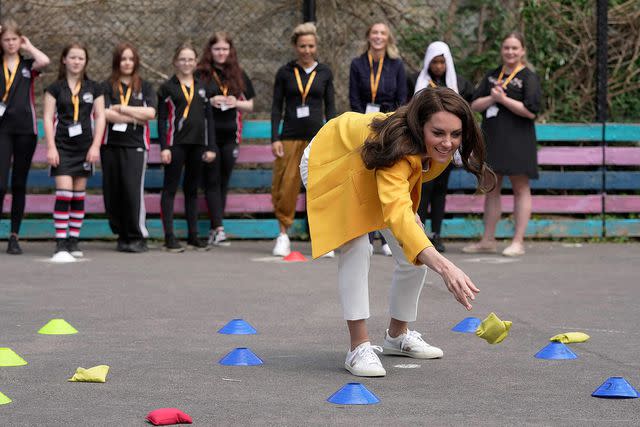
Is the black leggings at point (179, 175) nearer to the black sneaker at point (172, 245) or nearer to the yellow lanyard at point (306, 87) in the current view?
the black sneaker at point (172, 245)

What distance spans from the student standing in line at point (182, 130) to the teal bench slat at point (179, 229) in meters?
0.69

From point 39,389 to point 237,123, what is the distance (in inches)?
272

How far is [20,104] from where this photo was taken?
35.3ft

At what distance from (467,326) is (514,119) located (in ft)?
14.8

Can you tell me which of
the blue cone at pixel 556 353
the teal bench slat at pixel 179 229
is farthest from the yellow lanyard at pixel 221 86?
the blue cone at pixel 556 353

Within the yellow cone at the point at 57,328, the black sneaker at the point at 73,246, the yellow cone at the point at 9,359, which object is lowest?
the black sneaker at the point at 73,246

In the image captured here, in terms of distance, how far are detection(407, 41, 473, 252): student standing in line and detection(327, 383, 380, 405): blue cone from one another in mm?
5803

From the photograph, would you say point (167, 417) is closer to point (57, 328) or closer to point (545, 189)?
point (57, 328)

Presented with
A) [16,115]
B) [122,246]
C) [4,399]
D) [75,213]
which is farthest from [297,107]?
[4,399]

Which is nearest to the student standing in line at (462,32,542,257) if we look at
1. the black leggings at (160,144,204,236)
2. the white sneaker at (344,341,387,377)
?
the black leggings at (160,144,204,236)

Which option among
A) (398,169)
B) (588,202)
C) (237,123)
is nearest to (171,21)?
(237,123)

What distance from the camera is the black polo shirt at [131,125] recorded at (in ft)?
36.3

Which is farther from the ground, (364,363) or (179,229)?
(364,363)

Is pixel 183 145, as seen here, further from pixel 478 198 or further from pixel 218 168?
pixel 478 198
